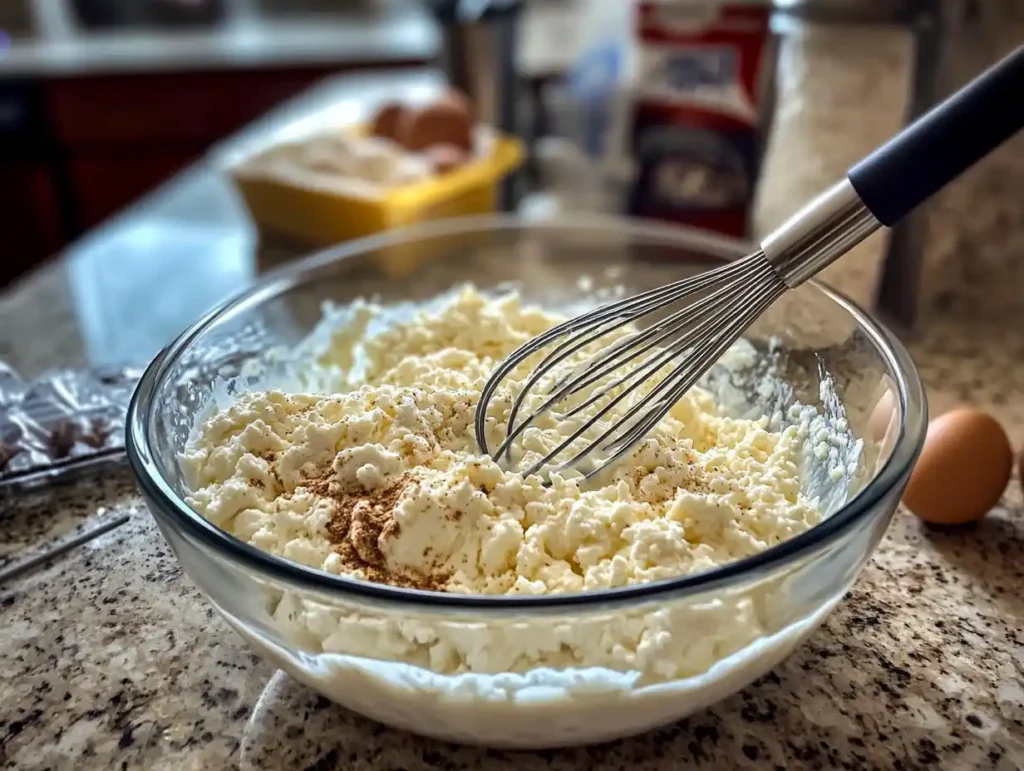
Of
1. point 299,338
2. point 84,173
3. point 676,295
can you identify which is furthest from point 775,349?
point 84,173

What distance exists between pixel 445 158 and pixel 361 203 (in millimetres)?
153

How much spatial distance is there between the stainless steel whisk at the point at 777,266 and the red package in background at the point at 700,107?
1.64ft

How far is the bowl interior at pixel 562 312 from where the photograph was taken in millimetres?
644

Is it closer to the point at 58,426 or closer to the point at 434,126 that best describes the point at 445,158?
the point at 434,126

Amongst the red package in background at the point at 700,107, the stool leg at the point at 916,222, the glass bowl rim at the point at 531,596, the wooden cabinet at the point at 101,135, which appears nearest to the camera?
the glass bowl rim at the point at 531,596

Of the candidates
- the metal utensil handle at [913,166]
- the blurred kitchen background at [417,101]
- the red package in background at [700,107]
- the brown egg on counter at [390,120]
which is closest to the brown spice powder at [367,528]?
the metal utensil handle at [913,166]

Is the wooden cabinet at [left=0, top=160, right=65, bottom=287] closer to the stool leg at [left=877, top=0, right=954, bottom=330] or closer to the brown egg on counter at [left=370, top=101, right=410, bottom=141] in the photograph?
the brown egg on counter at [left=370, top=101, right=410, bottom=141]

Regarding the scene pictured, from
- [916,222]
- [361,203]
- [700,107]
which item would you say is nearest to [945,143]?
[916,222]

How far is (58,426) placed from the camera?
31.6 inches

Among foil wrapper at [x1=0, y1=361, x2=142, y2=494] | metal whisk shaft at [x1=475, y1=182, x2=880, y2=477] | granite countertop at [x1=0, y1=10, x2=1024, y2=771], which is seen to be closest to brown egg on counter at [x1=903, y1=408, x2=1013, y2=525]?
granite countertop at [x1=0, y1=10, x2=1024, y2=771]

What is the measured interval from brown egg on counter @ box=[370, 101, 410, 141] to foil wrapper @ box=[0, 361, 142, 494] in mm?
606

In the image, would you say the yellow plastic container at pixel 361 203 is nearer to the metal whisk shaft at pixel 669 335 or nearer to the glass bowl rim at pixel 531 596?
the glass bowl rim at pixel 531 596

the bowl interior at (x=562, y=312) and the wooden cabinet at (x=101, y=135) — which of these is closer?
the bowl interior at (x=562, y=312)

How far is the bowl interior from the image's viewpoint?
0.64 meters
